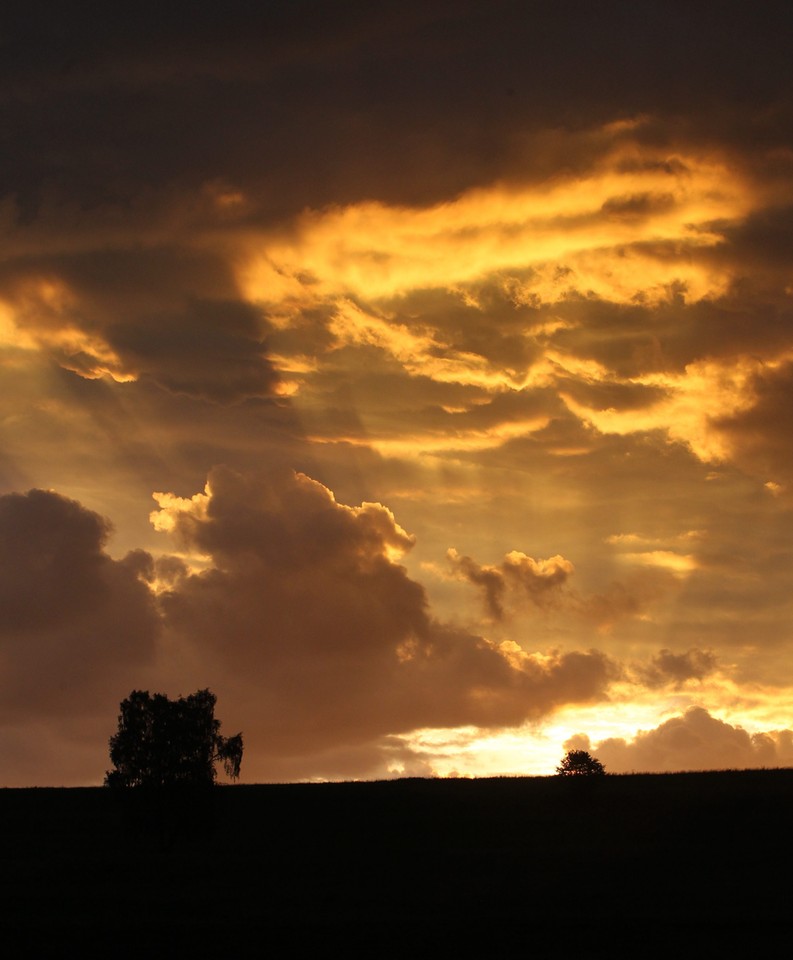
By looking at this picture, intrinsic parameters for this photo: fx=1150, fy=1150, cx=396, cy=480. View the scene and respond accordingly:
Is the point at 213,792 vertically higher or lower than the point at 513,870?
higher

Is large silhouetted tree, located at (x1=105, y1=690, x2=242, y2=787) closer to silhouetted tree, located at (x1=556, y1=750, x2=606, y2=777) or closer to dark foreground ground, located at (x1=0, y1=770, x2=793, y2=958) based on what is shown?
dark foreground ground, located at (x1=0, y1=770, x2=793, y2=958)

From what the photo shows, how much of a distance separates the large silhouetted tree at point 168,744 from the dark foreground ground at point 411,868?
205cm

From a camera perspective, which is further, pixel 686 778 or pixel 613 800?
pixel 686 778

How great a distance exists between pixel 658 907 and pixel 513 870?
13.0 meters

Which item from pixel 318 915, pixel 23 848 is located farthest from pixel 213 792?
pixel 318 915

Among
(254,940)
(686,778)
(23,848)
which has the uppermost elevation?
(686,778)

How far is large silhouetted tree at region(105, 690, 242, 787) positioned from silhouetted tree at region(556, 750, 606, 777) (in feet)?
107

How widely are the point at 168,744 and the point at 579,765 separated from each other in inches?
1551

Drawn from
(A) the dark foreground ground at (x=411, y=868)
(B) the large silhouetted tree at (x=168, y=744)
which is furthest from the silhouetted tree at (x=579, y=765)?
(B) the large silhouetted tree at (x=168, y=744)

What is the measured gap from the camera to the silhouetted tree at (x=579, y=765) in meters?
107

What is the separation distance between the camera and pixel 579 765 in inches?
4235

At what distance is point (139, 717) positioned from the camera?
3632 inches

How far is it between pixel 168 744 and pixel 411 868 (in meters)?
23.4

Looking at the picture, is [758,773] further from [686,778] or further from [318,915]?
[318,915]
